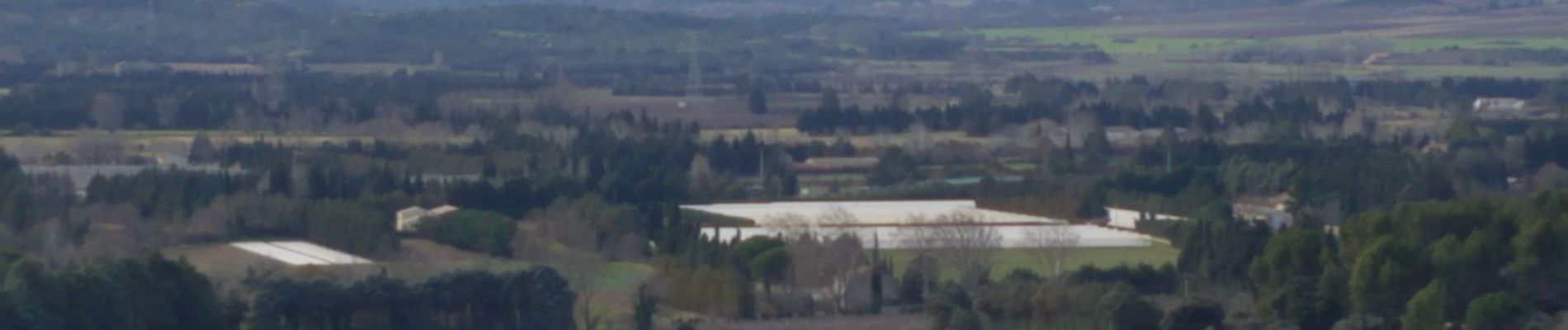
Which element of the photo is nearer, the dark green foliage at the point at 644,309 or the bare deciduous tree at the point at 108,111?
the dark green foliage at the point at 644,309

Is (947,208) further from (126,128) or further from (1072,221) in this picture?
(126,128)

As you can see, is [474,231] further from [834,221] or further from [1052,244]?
[1052,244]

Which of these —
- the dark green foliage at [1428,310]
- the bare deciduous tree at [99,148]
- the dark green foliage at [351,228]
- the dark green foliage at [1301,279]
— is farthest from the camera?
the bare deciduous tree at [99,148]

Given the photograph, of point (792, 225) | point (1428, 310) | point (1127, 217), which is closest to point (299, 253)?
point (792, 225)

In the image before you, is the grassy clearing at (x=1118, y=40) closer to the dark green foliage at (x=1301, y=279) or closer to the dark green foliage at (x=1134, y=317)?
the dark green foliage at (x=1301, y=279)

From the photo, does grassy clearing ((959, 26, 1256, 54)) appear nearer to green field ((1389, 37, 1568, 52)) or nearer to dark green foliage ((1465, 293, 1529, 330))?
green field ((1389, 37, 1568, 52))

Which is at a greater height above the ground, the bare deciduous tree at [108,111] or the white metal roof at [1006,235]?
the white metal roof at [1006,235]

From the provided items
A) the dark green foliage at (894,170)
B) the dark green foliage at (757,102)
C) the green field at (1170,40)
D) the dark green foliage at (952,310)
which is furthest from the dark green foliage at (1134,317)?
the green field at (1170,40)

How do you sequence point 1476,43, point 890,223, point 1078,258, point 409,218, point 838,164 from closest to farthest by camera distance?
point 1078,258 → point 409,218 → point 890,223 → point 838,164 → point 1476,43
